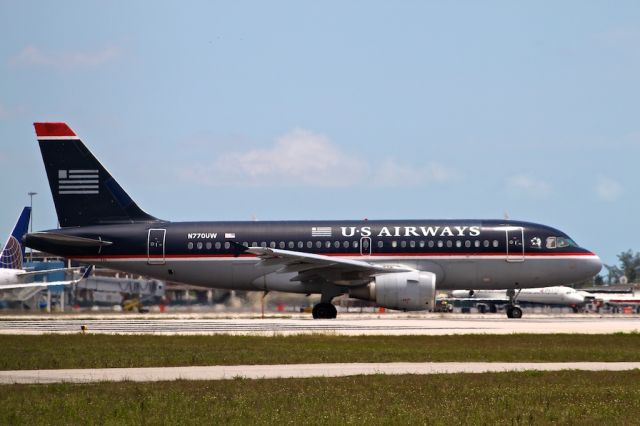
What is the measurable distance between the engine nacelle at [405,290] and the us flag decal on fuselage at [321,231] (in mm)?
3743

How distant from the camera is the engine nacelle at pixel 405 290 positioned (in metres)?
42.1

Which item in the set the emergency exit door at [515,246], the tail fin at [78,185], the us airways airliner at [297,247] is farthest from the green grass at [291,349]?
the tail fin at [78,185]

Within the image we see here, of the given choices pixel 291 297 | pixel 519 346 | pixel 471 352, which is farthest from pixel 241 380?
pixel 291 297

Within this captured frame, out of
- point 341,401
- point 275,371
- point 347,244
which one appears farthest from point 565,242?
point 341,401

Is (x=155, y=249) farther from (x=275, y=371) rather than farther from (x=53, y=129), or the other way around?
(x=275, y=371)

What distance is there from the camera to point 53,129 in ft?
158

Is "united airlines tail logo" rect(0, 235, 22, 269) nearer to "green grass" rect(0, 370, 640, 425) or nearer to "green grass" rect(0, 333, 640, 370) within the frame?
"green grass" rect(0, 333, 640, 370)

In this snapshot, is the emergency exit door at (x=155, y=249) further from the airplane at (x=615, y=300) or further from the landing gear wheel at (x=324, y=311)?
the airplane at (x=615, y=300)

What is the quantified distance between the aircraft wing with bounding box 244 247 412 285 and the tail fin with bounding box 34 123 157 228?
8.11 metres

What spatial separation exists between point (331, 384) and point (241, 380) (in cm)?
185

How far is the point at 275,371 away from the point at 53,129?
2981 cm

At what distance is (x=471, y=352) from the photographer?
26266 mm

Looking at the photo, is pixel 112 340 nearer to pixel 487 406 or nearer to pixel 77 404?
pixel 77 404

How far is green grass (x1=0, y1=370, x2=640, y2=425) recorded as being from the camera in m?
14.6
